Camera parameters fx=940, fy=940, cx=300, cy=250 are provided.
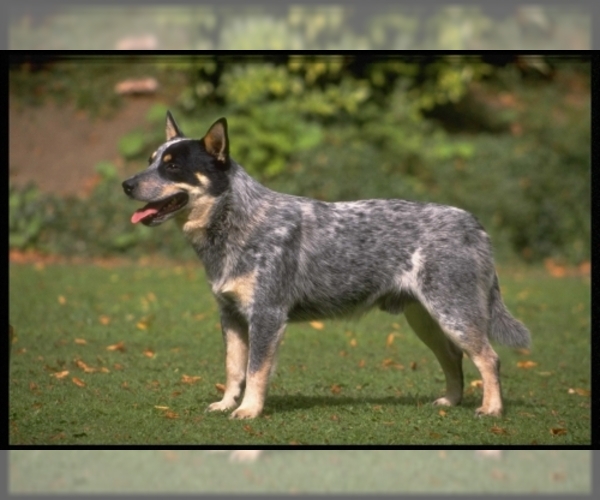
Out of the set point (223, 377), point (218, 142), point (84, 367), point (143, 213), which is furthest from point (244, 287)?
point (84, 367)

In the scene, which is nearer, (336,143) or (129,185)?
(129,185)

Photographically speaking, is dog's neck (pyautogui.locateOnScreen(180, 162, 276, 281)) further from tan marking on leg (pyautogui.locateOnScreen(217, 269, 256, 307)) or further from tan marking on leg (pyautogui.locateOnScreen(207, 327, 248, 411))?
tan marking on leg (pyautogui.locateOnScreen(207, 327, 248, 411))

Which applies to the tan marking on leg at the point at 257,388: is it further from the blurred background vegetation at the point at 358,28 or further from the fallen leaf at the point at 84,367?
the blurred background vegetation at the point at 358,28

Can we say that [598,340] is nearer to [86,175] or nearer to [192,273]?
[192,273]

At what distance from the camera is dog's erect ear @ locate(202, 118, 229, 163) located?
257 inches

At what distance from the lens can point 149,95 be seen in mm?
17906

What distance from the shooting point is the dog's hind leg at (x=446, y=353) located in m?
7.36

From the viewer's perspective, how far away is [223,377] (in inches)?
324

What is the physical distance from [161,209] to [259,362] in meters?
1.29

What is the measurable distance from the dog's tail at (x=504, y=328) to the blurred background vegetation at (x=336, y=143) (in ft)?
26.4

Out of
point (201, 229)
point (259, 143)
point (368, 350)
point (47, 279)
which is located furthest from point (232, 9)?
point (201, 229)

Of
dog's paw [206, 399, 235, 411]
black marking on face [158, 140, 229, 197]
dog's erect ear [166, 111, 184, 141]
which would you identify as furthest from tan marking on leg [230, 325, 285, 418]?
dog's erect ear [166, 111, 184, 141]

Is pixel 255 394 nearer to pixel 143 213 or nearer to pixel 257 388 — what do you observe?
pixel 257 388

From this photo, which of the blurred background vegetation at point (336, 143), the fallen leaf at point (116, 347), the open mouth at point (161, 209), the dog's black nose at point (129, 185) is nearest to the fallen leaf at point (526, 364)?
the fallen leaf at point (116, 347)
